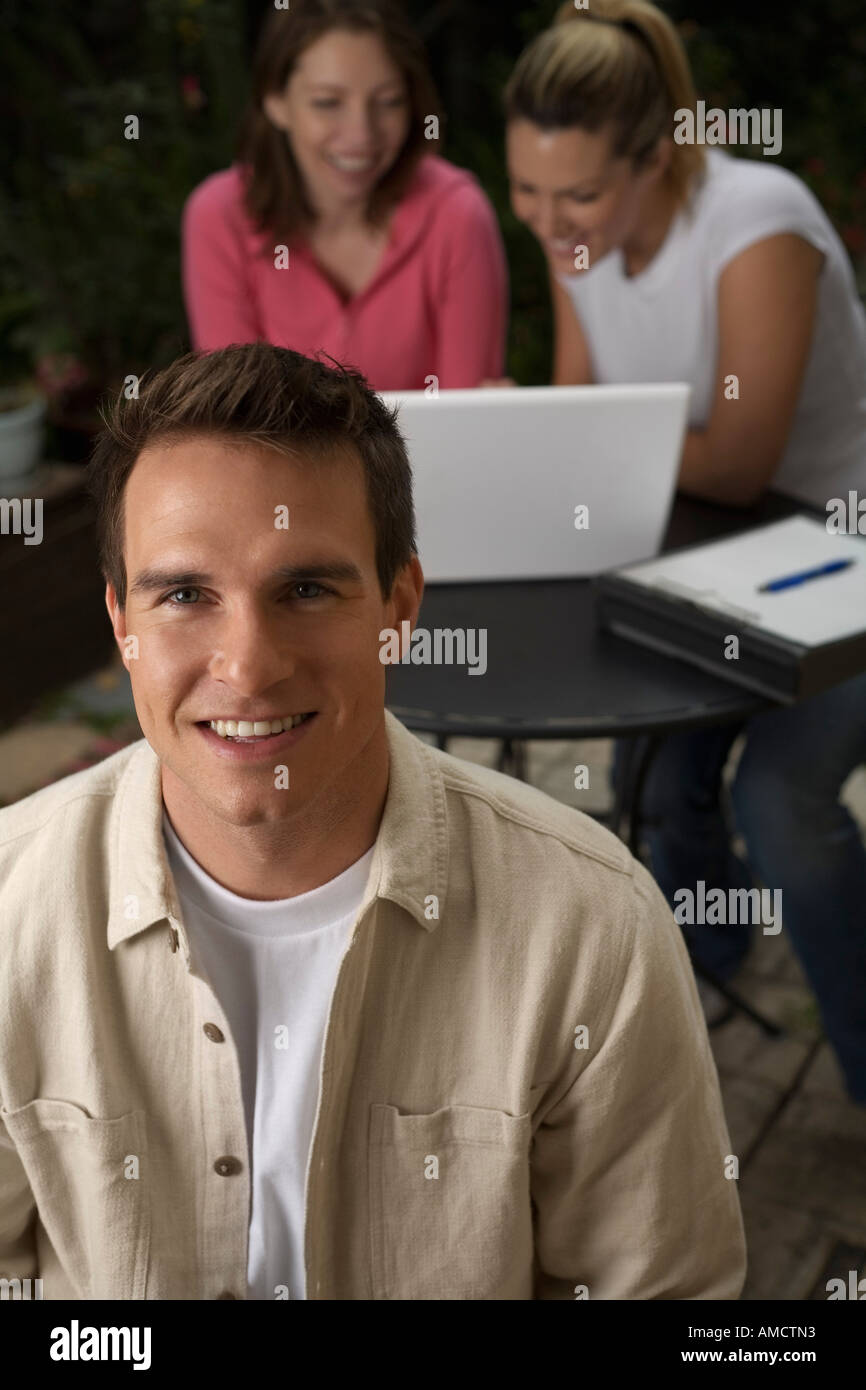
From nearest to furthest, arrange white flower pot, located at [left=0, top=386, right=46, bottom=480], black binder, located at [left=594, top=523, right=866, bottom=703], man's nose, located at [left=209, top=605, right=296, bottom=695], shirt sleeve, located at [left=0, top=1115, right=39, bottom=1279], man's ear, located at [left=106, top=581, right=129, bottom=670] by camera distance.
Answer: man's nose, located at [left=209, top=605, right=296, bottom=695] → man's ear, located at [left=106, top=581, right=129, bottom=670] → shirt sleeve, located at [left=0, top=1115, right=39, bottom=1279] → black binder, located at [left=594, top=523, right=866, bottom=703] → white flower pot, located at [left=0, top=386, right=46, bottom=480]

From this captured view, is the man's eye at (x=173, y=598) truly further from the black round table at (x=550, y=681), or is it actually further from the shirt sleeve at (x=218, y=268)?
the shirt sleeve at (x=218, y=268)

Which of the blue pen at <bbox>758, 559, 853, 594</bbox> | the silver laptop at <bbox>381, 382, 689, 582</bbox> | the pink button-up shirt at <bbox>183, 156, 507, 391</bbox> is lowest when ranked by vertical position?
the blue pen at <bbox>758, 559, 853, 594</bbox>

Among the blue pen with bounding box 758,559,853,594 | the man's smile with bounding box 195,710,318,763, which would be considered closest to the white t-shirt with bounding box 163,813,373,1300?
the man's smile with bounding box 195,710,318,763

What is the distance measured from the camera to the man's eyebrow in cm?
116

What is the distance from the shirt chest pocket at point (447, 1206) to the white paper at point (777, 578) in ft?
2.70

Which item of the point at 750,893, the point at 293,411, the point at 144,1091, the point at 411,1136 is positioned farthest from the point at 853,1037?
the point at 293,411

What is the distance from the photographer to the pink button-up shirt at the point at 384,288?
9.25 feet

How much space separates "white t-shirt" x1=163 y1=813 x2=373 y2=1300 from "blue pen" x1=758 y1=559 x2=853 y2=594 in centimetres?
92

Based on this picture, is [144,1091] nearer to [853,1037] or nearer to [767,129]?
[853,1037]

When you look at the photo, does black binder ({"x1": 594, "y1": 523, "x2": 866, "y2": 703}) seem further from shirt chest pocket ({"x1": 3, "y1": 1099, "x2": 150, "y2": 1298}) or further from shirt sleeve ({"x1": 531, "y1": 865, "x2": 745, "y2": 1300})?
shirt chest pocket ({"x1": 3, "y1": 1099, "x2": 150, "y2": 1298})

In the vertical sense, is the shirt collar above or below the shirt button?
above

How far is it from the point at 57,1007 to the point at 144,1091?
11 centimetres

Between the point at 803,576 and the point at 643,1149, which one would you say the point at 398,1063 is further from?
the point at 803,576

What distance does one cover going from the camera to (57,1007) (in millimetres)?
1305
